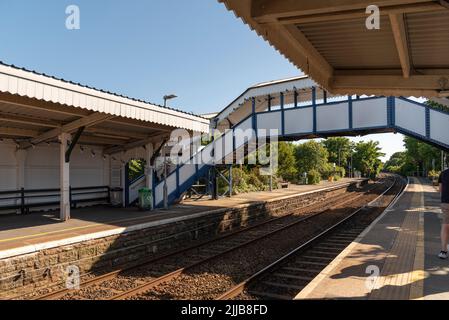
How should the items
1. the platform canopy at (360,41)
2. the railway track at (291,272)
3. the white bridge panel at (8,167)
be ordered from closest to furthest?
the platform canopy at (360,41) → the railway track at (291,272) → the white bridge panel at (8,167)

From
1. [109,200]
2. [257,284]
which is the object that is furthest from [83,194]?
[257,284]

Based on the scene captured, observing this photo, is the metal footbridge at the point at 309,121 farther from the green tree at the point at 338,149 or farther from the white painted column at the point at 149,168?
the green tree at the point at 338,149

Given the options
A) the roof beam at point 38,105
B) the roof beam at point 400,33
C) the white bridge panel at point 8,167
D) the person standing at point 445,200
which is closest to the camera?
the roof beam at point 400,33

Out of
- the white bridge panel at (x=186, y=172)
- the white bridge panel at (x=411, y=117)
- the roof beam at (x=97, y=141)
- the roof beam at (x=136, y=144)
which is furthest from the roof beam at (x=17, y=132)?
the white bridge panel at (x=411, y=117)

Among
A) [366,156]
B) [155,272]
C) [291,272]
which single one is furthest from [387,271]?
[366,156]

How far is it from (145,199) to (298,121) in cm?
892

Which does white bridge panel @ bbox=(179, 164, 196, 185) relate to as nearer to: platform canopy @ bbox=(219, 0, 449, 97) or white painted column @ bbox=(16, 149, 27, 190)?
white painted column @ bbox=(16, 149, 27, 190)

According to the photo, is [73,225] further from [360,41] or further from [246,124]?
[246,124]

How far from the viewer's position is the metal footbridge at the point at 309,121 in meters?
15.5

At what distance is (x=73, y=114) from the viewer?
1027cm

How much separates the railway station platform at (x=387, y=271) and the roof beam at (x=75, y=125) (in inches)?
298

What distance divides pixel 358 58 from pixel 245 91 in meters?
13.3

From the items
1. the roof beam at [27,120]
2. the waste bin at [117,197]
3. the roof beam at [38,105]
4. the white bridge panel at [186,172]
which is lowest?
the waste bin at [117,197]
